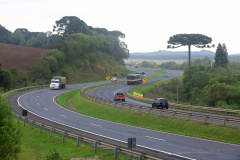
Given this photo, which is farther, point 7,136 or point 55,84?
point 55,84

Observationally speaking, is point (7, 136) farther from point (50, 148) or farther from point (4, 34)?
point (4, 34)

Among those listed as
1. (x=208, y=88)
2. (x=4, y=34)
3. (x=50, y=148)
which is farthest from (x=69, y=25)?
(x=50, y=148)

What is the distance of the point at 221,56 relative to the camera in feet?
367

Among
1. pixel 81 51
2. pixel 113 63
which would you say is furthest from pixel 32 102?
pixel 113 63

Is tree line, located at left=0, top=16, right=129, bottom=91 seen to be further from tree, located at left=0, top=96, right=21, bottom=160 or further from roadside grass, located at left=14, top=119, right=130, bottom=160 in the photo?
tree, located at left=0, top=96, right=21, bottom=160

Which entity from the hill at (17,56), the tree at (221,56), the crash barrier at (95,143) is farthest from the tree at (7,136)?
the tree at (221,56)

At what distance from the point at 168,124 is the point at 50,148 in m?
12.5

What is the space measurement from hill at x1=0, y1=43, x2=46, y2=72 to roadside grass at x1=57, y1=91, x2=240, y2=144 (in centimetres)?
5624

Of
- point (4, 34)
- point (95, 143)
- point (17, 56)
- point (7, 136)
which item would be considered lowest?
point (95, 143)

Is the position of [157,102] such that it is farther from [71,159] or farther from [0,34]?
[0,34]

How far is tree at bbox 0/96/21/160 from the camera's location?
19.9 meters

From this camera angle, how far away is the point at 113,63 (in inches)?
5989

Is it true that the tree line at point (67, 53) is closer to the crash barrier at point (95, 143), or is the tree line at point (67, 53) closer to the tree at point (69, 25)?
the tree at point (69, 25)

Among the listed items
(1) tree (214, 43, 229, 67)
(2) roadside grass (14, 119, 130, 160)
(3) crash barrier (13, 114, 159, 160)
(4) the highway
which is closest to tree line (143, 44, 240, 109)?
(1) tree (214, 43, 229, 67)
